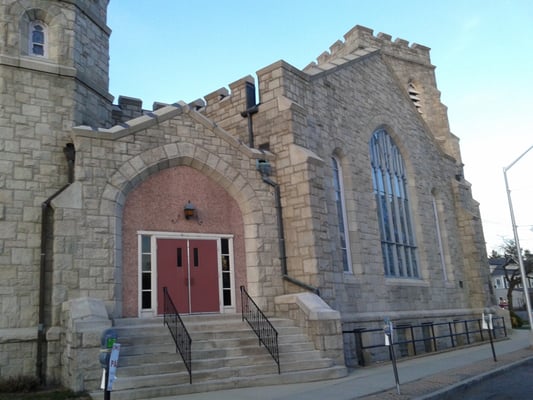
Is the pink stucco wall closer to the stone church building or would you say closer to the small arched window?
the stone church building

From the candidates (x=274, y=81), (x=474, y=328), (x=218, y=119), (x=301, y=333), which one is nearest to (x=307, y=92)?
(x=274, y=81)

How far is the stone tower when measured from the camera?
993 centimetres

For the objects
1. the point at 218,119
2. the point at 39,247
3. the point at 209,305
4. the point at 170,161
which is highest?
the point at 218,119

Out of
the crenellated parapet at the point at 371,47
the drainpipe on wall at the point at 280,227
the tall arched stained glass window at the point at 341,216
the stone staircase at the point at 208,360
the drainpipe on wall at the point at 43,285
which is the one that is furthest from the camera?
the crenellated parapet at the point at 371,47

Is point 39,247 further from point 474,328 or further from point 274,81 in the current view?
point 474,328

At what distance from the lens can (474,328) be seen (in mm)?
20047

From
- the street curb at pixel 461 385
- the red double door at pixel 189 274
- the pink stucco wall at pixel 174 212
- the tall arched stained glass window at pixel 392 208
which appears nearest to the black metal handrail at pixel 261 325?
the pink stucco wall at pixel 174 212

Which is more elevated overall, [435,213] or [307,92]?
[307,92]

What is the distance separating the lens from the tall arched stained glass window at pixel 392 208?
17.5 meters

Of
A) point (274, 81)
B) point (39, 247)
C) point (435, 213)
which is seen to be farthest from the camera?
point (435, 213)

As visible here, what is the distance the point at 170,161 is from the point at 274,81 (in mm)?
4418

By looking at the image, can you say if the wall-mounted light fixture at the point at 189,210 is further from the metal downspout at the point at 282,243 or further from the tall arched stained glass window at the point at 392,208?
the tall arched stained glass window at the point at 392,208

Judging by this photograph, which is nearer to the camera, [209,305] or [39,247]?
[39,247]

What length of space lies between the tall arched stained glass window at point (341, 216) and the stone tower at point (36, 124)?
7.25m
